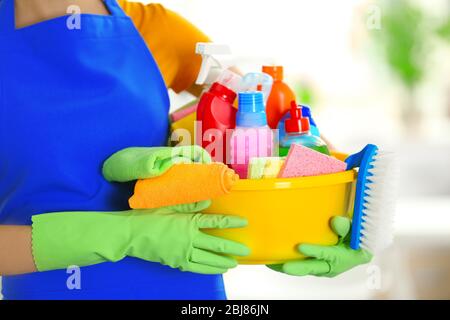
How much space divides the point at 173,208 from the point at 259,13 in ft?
6.55

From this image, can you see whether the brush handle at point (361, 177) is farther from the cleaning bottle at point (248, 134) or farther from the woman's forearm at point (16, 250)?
the woman's forearm at point (16, 250)

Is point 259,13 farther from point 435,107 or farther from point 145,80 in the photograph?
point 145,80

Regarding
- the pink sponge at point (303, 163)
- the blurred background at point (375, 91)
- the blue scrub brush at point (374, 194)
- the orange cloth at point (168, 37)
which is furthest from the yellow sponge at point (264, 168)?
the blurred background at point (375, 91)

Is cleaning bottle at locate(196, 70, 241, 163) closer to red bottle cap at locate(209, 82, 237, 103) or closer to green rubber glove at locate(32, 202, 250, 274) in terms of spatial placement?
red bottle cap at locate(209, 82, 237, 103)

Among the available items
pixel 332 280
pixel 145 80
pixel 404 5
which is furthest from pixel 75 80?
pixel 404 5

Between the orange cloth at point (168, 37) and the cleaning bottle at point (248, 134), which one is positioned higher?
the orange cloth at point (168, 37)

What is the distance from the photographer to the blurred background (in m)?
2.49

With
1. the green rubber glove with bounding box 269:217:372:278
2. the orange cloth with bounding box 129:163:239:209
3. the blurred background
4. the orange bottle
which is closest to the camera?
the orange cloth with bounding box 129:163:239:209

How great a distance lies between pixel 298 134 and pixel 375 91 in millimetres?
2228

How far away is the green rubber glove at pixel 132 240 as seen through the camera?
82 centimetres

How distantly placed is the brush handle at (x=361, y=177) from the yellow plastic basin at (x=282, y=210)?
0.04 feet

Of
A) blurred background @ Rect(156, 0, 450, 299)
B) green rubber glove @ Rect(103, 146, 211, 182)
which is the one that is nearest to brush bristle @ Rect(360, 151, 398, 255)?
green rubber glove @ Rect(103, 146, 211, 182)

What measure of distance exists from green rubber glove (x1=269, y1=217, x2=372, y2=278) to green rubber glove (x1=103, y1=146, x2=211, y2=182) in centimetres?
18

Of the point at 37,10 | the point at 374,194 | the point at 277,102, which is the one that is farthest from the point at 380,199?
the point at 37,10
